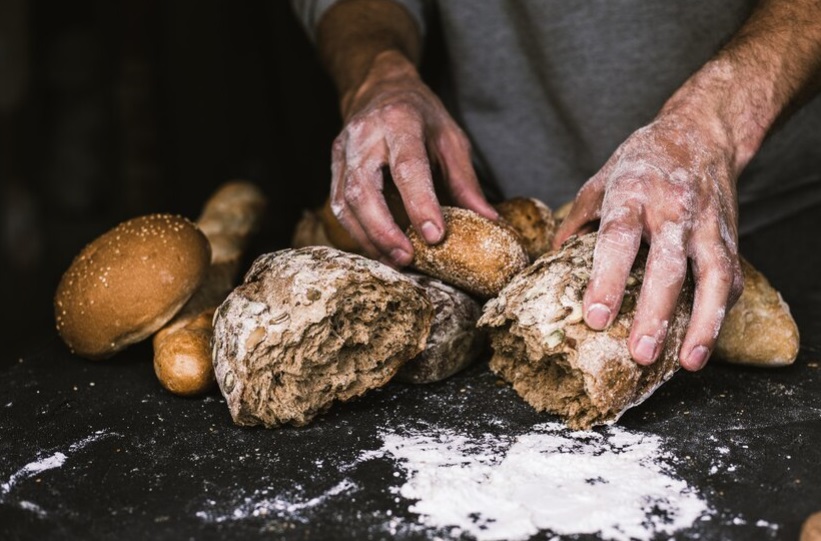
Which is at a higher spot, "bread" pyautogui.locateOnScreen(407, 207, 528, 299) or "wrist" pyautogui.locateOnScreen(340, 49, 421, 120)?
"wrist" pyautogui.locateOnScreen(340, 49, 421, 120)

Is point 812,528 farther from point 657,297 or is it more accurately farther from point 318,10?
point 318,10

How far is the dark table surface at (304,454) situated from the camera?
1.41 m

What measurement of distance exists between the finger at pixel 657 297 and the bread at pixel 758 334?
1.31 ft

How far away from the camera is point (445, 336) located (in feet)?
6.35

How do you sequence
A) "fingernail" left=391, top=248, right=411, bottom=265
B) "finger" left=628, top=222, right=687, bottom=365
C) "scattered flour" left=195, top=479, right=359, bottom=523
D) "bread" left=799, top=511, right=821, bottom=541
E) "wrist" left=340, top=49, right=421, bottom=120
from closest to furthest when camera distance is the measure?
"bread" left=799, top=511, right=821, bottom=541 < "scattered flour" left=195, top=479, right=359, bottom=523 < "finger" left=628, top=222, right=687, bottom=365 < "fingernail" left=391, top=248, right=411, bottom=265 < "wrist" left=340, top=49, right=421, bottom=120

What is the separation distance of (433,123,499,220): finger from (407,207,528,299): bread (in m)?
0.21

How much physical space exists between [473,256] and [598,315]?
0.40m

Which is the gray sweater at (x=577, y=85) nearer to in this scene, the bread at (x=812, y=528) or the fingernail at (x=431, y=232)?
the fingernail at (x=431, y=232)

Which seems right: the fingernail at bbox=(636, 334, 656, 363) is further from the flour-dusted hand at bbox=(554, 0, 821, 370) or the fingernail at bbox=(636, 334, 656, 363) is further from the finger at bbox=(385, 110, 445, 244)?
the finger at bbox=(385, 110, 445, 244)

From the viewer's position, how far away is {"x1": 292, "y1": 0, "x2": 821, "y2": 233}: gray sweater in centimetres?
269

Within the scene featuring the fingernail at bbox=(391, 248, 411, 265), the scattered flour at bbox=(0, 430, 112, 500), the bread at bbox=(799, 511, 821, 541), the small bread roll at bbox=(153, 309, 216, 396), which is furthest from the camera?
the fingernail at bbox=(391, 248, 411, 265)

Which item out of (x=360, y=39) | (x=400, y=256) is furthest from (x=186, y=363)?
(x=360, y=39)

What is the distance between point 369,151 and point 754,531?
127cm

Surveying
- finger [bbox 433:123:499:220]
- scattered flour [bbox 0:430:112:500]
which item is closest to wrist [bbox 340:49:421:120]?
finger [bbox 433:123:499:220]
